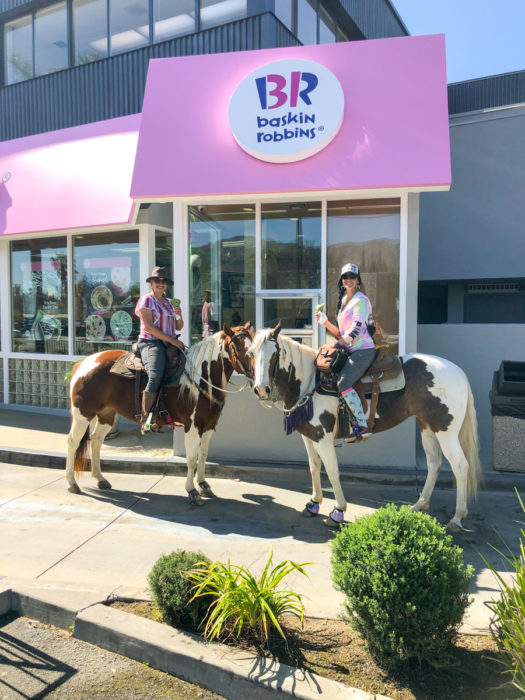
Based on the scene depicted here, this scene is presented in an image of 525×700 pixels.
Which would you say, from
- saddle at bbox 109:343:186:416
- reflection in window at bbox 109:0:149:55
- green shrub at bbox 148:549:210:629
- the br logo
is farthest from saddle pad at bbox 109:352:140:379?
reflection in window at bbox 109:0:149:55

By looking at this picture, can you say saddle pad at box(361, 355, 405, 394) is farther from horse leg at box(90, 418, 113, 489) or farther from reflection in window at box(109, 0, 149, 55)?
reflection in window at box(109, 0, 149, 55)

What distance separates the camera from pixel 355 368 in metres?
5.53

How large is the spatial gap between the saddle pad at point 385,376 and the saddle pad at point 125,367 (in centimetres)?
267

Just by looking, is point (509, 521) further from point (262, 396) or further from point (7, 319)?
point (7, 319)

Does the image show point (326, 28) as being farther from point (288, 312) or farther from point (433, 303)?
point (288, 312)

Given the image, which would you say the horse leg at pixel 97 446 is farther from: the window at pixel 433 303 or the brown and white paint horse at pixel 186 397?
the window at pixel 433 303

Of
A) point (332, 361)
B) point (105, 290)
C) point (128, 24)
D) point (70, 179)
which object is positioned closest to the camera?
point (332, 361)

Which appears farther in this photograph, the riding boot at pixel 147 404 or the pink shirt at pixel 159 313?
the pink shirt at pixel 159 313

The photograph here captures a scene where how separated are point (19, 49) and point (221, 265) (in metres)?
10.0

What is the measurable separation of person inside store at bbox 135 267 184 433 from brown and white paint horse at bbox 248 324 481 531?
147 centimetres

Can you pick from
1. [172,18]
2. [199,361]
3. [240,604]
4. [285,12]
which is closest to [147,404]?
[199,361]

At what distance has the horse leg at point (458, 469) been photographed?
554 cm

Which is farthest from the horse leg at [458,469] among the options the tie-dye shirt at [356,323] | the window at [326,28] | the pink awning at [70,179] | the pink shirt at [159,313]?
the window at [326,28]

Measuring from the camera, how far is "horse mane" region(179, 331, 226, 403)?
6227mm
